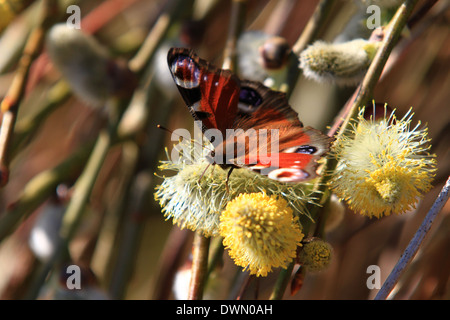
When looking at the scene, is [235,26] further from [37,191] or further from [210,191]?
[37,191]

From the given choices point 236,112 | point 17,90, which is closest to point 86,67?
point 17,90

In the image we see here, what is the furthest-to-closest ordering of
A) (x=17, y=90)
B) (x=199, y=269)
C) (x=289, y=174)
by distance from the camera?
(x=17, y=90) → (x=199, y=269) → (x=289, y=174)

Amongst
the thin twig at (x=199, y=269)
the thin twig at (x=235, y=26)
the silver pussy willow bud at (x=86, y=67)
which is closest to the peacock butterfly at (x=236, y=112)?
the thin twig at (x=199, y=269)

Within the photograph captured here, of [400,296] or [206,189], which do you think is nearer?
[206,189]

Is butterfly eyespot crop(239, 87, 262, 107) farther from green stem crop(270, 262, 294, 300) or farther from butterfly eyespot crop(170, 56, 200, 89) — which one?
green stem crop(270, 262, 294, 300)

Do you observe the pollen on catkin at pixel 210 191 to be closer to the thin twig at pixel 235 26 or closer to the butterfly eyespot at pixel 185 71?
the butterfly eyespot at pixel 185 71

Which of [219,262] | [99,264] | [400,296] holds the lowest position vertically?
[99,264]
